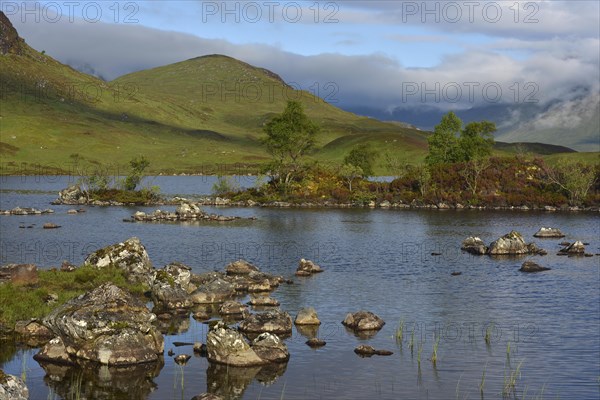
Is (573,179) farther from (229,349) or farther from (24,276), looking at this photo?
(229,349)

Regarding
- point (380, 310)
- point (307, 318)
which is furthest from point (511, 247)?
point (307, 318)

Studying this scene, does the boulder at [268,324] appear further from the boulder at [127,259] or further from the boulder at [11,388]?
the boulder at [11,388]

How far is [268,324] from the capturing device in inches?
1797

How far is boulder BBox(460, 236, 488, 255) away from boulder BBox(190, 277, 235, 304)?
134ft

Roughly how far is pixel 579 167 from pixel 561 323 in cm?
12943

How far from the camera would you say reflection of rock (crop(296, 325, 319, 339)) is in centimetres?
4547

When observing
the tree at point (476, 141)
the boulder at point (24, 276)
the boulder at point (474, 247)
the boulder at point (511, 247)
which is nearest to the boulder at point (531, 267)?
the boulder at point (511, 247)

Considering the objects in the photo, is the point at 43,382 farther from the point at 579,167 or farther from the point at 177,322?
the point at 579,167

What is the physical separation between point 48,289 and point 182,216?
259 feet

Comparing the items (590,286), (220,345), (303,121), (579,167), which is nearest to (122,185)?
(303,121)

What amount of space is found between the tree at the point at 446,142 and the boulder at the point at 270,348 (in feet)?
507

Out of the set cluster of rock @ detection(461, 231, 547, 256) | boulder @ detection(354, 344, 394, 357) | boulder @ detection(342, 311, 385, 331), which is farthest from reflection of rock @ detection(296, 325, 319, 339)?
cluster of rock @ detection(461, 231, 547, 256)

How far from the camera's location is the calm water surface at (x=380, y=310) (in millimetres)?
35688

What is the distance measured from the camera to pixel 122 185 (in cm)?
18000
